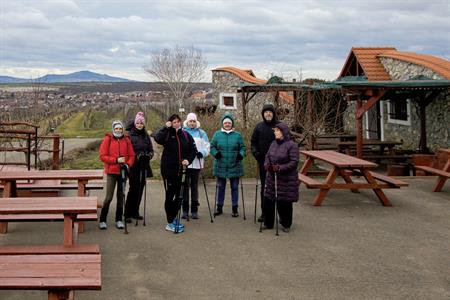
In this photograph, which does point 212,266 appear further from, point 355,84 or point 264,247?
point 355,84

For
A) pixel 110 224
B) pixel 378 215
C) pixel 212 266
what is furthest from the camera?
pixel 378 215

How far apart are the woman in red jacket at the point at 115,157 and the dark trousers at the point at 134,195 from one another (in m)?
0.17

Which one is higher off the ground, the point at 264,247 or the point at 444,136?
the point at 444,136

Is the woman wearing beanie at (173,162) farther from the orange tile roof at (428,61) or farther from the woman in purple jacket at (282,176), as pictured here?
the orange tile roof at (428,61)

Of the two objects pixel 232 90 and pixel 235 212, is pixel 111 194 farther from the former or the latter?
pixel 232 90

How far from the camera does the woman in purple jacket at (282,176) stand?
255 inches

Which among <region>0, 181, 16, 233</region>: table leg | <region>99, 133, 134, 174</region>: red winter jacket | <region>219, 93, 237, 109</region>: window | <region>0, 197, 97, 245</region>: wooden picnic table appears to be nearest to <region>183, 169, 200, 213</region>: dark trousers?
<region>99, 133, 134, 174</region>: red winter jacket

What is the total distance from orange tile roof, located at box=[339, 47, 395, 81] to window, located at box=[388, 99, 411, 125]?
988 mm

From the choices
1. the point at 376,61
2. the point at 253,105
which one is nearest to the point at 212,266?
the point at 376,61

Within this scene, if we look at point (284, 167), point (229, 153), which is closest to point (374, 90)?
point (229, 153)

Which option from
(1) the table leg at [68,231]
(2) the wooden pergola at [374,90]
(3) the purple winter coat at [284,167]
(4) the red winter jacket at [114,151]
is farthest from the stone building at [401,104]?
(1) the table leg at [68,231]

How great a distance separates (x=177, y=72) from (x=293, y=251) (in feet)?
139

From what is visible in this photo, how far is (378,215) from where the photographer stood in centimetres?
753

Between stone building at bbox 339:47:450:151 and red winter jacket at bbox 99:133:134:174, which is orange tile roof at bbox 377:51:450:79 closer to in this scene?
stone building at bbox 339:47:450:151
